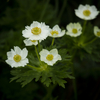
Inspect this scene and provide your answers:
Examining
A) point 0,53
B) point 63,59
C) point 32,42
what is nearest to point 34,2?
point 0,53

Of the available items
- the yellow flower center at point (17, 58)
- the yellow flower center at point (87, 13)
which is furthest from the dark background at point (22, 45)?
the yellow flower center at point (17, 58)

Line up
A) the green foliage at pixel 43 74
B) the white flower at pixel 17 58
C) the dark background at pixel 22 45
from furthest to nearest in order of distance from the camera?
the dark background at pixel 22 45, the green foliage at pixel 43 74, the white flower at pixel 17 58

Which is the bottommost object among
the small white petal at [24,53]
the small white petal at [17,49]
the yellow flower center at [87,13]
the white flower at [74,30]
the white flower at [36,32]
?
the small white petal at [24,53]

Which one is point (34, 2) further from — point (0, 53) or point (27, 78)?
point (27, 78)

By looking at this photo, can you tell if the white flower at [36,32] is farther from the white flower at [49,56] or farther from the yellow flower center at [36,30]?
the white flower at [49,56]

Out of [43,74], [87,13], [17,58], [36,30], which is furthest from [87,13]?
[17,58]

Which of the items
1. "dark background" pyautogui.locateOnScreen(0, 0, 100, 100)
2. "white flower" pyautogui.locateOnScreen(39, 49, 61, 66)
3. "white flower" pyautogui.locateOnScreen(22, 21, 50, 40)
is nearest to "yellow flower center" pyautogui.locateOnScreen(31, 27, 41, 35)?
"white flower" pyautogui.locateOnScreen(22, 21, 50, 40)

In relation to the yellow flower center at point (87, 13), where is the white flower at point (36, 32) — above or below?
below

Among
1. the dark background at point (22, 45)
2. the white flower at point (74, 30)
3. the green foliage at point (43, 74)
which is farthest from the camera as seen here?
the dark background at point (22, 45)

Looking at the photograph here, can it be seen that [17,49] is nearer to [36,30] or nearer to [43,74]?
[36,30]
